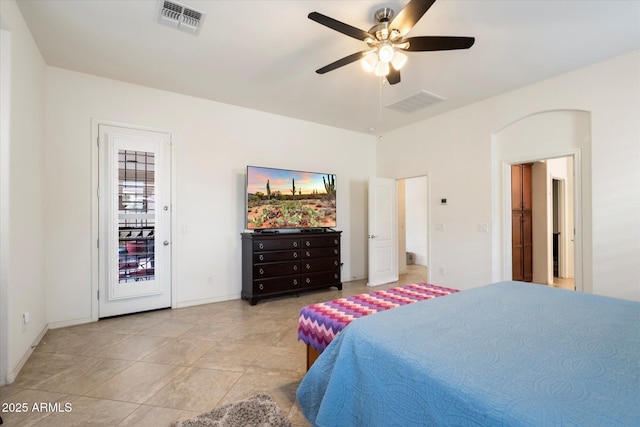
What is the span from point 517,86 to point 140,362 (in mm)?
5176

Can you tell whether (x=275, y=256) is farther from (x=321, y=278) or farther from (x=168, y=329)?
(x=168, y=329)

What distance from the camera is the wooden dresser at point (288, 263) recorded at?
4.10m

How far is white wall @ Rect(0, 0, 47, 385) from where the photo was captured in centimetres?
213

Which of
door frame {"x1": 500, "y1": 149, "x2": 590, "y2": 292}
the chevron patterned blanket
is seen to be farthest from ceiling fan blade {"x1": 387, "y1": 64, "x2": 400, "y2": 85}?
door frame {"x1": 500, "y1": 149, "x2": 590, "y2": 292}

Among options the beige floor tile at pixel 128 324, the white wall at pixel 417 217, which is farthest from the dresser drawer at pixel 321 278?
the white wall at pixel 417 217

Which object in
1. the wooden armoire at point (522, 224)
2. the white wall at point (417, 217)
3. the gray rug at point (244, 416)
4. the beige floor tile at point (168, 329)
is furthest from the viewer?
the white wall at point (417, 217)

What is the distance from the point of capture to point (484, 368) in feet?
3.38

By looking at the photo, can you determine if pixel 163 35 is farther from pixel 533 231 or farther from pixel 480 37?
pixel 533 231

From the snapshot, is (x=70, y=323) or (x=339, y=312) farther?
(x=70, y=323)

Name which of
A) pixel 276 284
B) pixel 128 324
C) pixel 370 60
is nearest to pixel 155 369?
pixel 128 324

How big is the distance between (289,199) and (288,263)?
1010mm

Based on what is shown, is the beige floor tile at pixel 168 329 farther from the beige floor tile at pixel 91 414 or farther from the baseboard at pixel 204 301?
the beige floor tile at pixel 91 414

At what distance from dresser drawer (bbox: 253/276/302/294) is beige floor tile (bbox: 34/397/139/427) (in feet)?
7.19

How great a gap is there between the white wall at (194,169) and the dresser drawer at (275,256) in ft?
1.58
